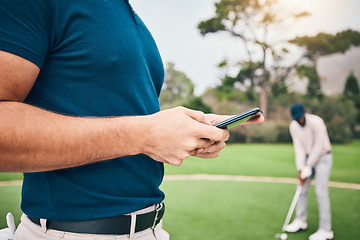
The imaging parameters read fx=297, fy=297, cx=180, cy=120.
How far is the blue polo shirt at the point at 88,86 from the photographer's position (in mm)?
936

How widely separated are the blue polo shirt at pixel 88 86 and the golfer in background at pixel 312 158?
4786mm

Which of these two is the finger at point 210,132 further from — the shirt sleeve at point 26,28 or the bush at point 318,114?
the bush at point 318,114

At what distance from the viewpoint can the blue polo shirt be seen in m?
0.94

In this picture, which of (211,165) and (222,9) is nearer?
(211,165)

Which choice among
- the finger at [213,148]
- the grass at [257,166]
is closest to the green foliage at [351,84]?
the grass at [257,166]

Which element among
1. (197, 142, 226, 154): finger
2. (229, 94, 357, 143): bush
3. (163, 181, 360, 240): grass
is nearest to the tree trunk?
(229, 94, 357, 143): bush

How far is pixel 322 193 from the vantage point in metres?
5.22

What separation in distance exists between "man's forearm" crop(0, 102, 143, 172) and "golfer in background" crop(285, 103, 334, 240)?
4.98 meters

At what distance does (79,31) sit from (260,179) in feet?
31.4

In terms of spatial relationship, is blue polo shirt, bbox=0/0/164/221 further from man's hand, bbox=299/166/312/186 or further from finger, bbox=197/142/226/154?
man's hand, bbox=299/166/312/186

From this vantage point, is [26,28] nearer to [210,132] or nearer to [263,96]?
[210,132]

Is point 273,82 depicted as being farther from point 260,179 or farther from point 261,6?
point 260,179

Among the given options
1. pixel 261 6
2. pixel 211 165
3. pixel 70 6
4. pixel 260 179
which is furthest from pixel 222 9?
pixel 70 6

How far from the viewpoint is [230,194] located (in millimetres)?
7820
